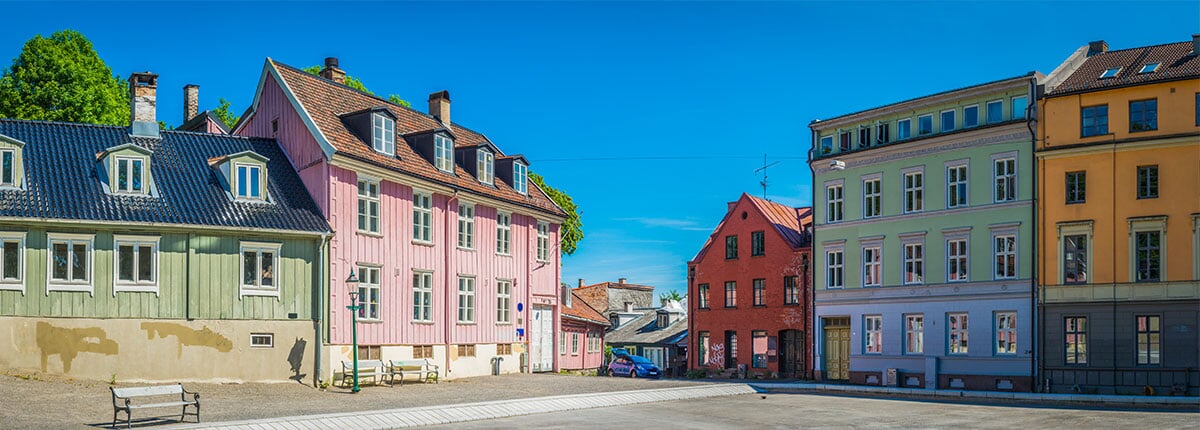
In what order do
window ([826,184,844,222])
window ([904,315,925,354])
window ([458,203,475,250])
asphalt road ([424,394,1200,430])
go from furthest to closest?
window ([826,184,844,222])
window ([904,315,925,354])
window ([458,203,475,250])
asphalt road ([424,394,1200,430])

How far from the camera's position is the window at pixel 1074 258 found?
3966cm

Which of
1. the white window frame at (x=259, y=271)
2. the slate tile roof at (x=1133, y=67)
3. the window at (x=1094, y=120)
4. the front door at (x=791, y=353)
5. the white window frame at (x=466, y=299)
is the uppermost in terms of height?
the slate tile roof at (x=1133, y=67)

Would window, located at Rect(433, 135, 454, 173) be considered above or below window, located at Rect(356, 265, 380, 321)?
above

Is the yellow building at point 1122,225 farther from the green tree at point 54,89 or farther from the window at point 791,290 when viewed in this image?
the green tree at point 54,89

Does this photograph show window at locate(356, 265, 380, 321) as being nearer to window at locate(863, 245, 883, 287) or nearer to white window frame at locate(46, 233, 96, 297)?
white window frame at locate(46, 233, 96, 297)

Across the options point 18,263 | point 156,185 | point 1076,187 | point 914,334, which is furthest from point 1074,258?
point 18,263

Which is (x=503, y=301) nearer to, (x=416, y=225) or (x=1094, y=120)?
(x=416, y=225)

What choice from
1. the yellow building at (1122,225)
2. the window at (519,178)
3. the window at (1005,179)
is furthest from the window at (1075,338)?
the window at (519,178)

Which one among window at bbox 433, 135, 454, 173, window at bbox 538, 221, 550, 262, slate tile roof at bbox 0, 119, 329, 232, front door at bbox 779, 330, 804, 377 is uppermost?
window at bbox 433, 135, 454, 173

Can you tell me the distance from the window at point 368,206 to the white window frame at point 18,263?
9.47 m

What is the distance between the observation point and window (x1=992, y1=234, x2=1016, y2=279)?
41.8 metres

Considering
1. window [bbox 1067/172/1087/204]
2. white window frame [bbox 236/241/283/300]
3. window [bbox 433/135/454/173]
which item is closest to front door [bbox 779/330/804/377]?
window [bbox 1067/172/1087/204]

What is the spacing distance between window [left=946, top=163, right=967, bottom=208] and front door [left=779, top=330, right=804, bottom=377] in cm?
1070

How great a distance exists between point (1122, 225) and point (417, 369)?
76.4 feet
